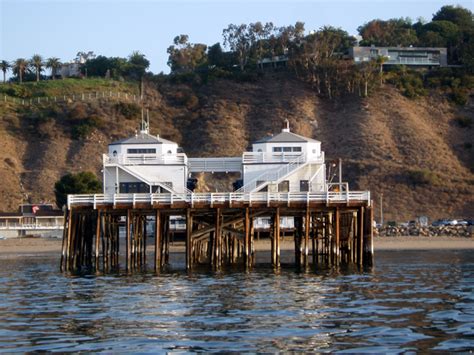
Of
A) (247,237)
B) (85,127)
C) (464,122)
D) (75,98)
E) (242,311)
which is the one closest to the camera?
(242,311)

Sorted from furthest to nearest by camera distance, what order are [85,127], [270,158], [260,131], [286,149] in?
[260,131]
[85,127]
[286,149]
[270,158]

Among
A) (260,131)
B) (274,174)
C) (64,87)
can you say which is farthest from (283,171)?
(64,87)

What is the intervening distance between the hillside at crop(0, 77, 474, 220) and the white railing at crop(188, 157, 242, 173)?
142 ft

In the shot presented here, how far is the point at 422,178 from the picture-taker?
117875mm

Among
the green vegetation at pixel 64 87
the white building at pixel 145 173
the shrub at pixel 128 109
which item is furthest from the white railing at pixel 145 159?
the green vegetation at pixel 64 87

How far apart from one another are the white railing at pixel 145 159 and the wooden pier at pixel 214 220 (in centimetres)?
454

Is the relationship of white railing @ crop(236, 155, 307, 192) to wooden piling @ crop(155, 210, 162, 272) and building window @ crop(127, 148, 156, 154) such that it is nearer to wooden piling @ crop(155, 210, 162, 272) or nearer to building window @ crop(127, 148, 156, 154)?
building window @ crop(127, 148, 156, 154)

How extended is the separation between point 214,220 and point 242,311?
25243 millimetres

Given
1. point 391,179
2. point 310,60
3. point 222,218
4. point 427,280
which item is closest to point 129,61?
point 310,60

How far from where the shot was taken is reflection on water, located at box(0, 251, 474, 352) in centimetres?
3152

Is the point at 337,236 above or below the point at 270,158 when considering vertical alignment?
below

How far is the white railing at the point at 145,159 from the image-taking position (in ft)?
225

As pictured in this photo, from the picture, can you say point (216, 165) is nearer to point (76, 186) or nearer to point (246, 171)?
point (246, 171)

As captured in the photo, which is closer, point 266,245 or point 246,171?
point 246,171
